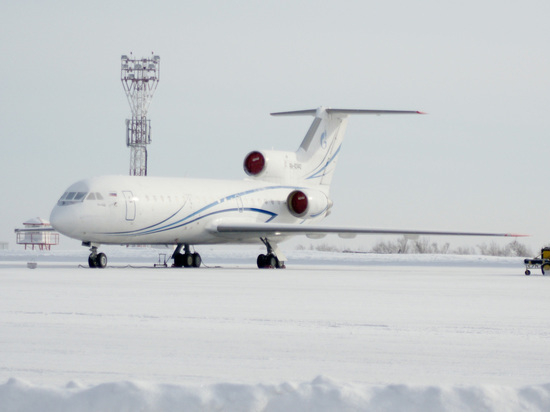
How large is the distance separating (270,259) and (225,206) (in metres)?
2.74

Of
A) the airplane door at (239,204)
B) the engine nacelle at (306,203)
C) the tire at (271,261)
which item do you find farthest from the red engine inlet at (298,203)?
the tire at (271,261)

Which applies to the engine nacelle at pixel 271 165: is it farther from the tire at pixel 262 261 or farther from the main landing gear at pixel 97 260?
the main landing gear at pixel 97 260

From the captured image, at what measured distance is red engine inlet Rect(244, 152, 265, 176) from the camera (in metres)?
37.8

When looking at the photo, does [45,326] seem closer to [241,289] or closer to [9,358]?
[9,358]

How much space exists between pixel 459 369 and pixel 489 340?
2030mm

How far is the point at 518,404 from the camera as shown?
17.9ft

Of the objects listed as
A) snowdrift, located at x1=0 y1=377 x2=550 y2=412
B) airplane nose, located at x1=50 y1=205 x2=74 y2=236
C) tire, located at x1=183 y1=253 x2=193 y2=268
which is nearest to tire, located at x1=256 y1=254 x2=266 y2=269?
tire, located at x1=183 y1=253 x2=193 y2=268

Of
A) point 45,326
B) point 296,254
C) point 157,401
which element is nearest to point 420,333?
point 45,326

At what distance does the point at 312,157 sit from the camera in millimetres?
39562

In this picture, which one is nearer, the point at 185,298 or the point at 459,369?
the point at 459,369

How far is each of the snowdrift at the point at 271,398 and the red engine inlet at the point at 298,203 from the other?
31565 millimetres

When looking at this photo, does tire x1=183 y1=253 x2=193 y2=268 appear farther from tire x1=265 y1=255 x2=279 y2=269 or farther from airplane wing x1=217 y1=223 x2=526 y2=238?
tire x1=265 y1=255 x2=279 y2=269

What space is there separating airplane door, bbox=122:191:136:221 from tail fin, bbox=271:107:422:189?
388 inches

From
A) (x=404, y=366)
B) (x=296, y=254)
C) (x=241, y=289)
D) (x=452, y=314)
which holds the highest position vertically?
(x=404, y=366)
